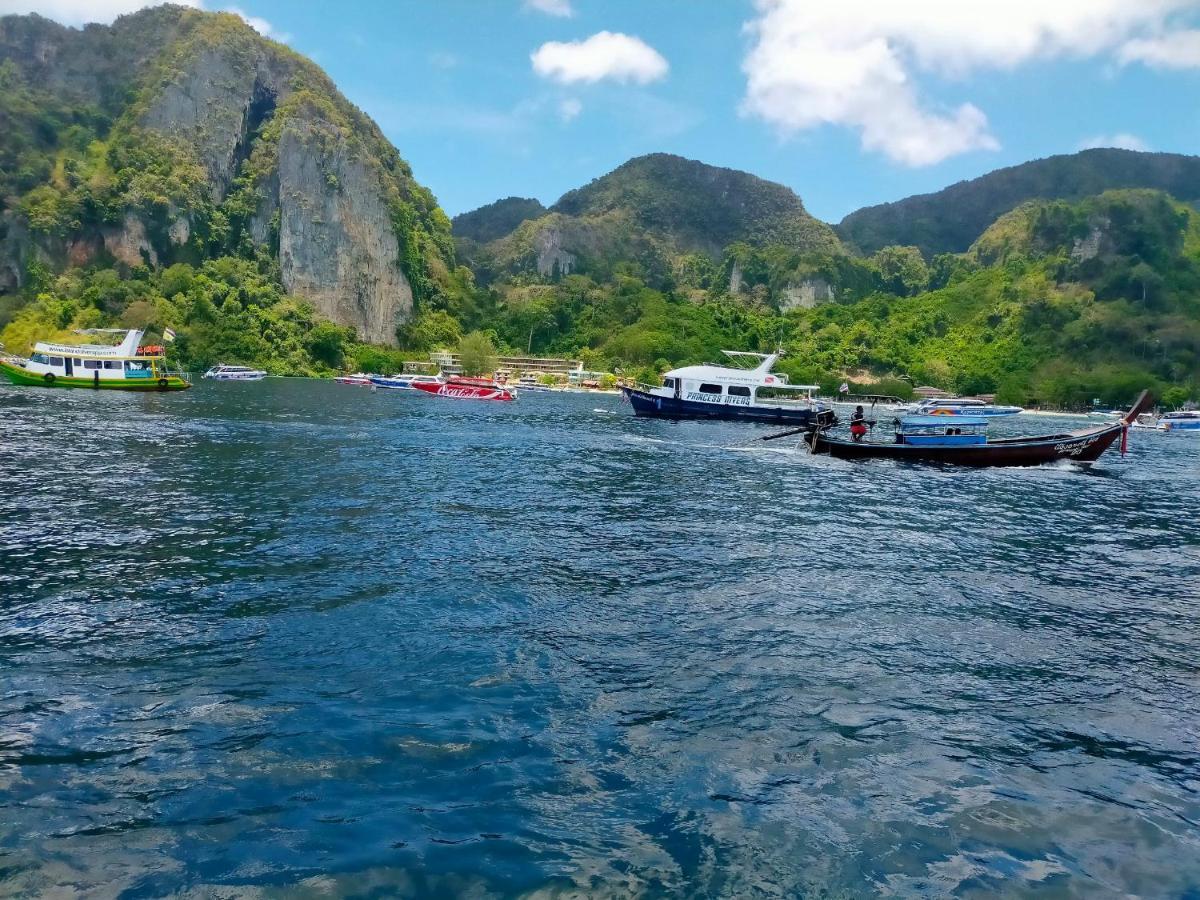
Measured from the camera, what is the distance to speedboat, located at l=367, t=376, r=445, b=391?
11725 centimetres

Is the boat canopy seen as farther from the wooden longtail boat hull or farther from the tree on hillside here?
the tree on hillside

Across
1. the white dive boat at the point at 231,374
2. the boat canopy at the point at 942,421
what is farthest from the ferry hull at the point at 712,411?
the white dive boat at the point at 231,374

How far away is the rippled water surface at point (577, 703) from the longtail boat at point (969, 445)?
20512 mm

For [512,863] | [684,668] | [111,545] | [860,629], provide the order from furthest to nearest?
[111,545] < [860,629] < [684,668] < [512,863]

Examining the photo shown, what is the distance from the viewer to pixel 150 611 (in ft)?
46.2

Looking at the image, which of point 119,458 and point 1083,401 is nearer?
point 119,458

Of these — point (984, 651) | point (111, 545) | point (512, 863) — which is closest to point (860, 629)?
point (984, 651)

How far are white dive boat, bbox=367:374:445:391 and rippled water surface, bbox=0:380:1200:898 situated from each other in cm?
9248

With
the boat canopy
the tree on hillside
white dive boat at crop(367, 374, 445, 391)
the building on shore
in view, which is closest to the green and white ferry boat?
white dive boat at crop(367, 374, 445, 391)

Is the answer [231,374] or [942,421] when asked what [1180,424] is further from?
[231,374]

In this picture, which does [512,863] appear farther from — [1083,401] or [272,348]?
[272,348]

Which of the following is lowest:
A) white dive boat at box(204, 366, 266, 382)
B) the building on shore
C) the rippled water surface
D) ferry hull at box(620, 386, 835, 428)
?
the rippled water surface

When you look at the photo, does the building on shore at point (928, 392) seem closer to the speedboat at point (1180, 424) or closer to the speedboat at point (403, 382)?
the speedboat at point (1180, 424)

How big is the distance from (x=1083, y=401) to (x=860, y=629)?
495ft
